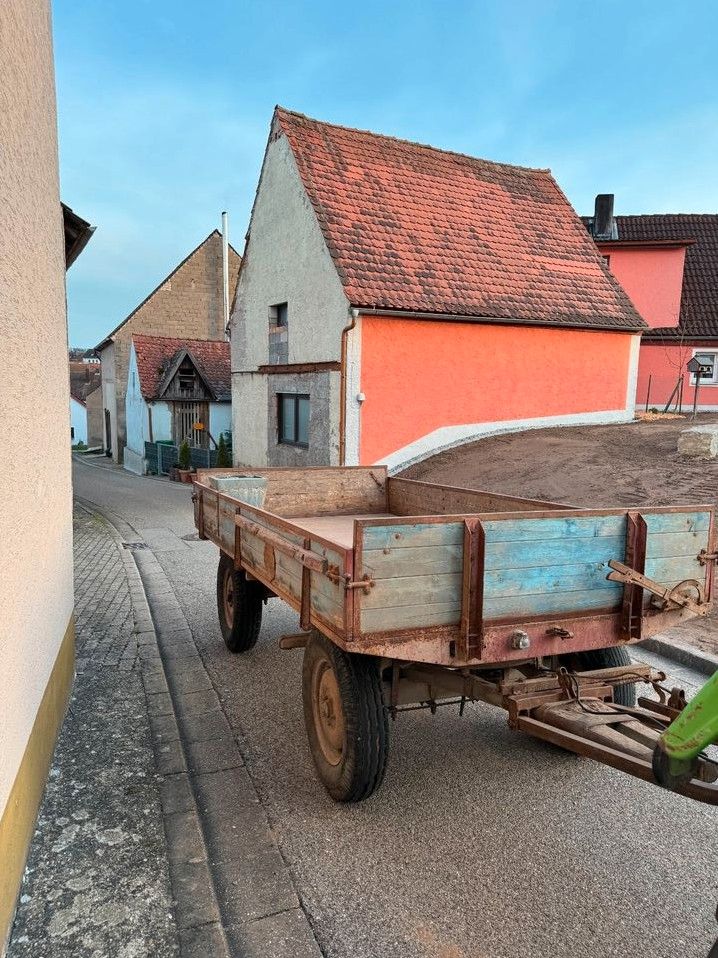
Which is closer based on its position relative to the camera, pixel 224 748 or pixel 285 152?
pixel 224 748

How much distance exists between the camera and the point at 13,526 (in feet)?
10.5

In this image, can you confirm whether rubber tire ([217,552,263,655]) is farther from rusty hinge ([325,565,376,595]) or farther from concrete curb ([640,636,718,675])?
concrete curb ([640,636,718,675])

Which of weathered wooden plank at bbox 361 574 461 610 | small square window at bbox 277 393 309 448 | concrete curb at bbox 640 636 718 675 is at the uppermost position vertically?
small square window at bbox 277 393 309 448

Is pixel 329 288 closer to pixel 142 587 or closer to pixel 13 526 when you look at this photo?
pixel 142 587

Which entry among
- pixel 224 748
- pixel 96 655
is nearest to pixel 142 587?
pixel 96 655

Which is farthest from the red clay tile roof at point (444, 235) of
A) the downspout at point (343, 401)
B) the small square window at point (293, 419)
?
the small square window at point (293, 419)

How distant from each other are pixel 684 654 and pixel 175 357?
2382cm

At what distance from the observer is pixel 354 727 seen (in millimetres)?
3600

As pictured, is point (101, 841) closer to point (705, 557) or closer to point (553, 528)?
point (553, 528)

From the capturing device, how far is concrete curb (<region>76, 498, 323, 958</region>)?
113 inches

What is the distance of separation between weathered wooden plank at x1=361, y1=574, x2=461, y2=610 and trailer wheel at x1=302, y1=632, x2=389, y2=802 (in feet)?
1.77

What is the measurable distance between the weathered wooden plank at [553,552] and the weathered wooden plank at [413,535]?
19cm

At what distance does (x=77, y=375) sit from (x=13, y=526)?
194 feet

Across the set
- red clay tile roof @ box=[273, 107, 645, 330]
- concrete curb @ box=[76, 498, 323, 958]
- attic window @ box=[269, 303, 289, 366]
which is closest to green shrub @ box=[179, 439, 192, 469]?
attic window @ box=[269, 303, 289, 366]
